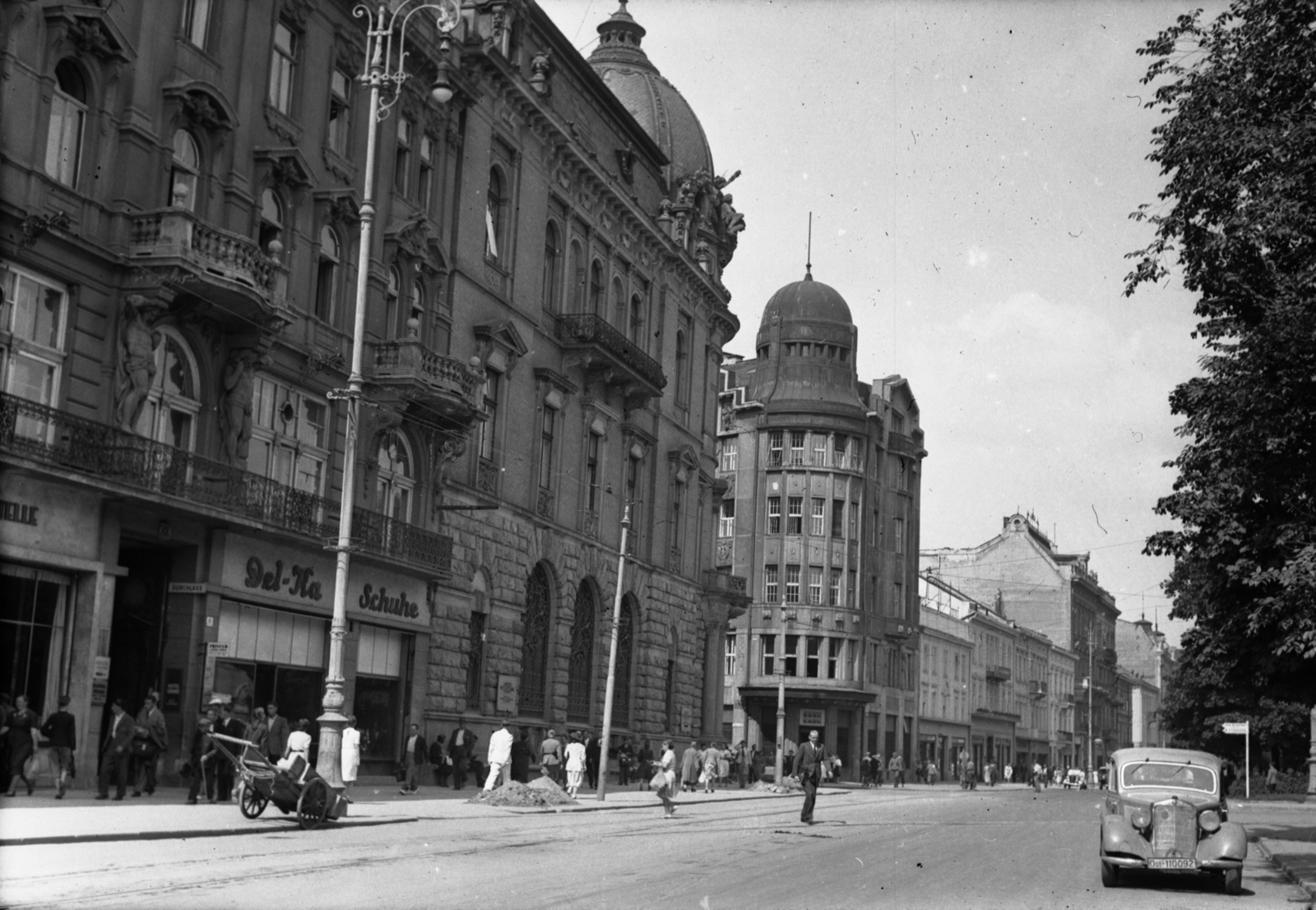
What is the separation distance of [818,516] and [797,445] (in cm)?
420

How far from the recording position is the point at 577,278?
155ft

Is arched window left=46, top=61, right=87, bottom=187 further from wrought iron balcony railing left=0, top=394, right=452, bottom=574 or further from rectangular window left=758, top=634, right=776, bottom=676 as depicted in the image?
rectangular window left=758, top=634, right=776, bottom=676

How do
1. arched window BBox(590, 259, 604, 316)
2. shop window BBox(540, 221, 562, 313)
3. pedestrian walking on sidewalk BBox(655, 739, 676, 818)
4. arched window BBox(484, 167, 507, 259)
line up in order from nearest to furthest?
pedestrian walking on sidewalk BBox(655, 739, 676, 818)
arched window BBox(484, 167, 507, 259)
shop window BBox(540, 221, 562, 313)
arched window BBox(590, 259, 604, 316)

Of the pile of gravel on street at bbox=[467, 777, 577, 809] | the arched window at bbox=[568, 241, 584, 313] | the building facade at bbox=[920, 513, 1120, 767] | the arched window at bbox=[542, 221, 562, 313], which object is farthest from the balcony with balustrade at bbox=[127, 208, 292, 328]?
the building facade at bbox=[920, 513, 1120, 767]

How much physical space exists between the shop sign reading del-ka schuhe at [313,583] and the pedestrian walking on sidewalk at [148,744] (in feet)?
13.4

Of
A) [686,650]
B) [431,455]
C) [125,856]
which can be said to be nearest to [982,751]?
[686,650]

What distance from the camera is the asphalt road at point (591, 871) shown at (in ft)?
42.3

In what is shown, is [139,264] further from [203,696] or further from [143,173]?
[203,696]

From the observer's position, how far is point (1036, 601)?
13000 cm

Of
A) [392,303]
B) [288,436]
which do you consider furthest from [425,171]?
[288,436]

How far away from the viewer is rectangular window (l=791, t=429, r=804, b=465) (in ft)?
280

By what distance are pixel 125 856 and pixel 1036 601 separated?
121171 mm

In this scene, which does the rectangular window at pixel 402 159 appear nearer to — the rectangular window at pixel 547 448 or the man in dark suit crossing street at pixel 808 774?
the rectangular window at pixel 547 448

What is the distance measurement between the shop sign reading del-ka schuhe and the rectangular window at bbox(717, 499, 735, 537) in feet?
164
